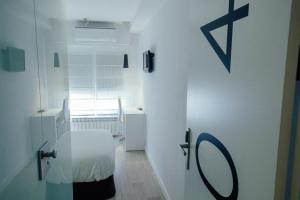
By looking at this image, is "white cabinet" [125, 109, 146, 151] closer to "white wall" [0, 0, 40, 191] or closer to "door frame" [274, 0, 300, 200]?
"white wall" [0, 0, 40, 191]

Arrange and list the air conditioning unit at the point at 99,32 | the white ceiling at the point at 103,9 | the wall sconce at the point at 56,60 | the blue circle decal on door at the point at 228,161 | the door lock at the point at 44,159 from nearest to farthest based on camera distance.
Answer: the blue circle decal on door at the point at 228,161 → the door lock at the point at 44,159 → the wall sconce at the point at 56,60 → the white ceiling at the point at 103,9 → the air conditioning unit at the point at 99,32

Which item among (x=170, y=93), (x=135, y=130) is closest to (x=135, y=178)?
(x=135, y=130)

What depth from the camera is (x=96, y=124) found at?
498 centimetres

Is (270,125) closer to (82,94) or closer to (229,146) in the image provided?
(229,146)

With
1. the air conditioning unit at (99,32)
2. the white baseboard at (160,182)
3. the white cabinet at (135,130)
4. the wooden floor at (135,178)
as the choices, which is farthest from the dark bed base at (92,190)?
the air conditioning unit at (99,32)

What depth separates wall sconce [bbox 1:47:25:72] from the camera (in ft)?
3.05

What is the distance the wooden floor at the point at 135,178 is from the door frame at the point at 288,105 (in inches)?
86.5

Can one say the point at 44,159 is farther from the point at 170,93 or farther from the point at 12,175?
the point at 170,93

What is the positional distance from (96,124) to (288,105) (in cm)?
468

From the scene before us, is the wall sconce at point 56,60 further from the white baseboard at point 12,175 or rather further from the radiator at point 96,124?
the radiator at point 96,124

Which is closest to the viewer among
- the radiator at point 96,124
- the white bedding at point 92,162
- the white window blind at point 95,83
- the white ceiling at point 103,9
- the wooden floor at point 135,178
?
the white bedding at point 92,162

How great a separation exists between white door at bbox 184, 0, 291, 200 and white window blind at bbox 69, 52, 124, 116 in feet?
12.6

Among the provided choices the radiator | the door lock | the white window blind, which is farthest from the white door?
the radiator

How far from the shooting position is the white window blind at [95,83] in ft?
15.8
